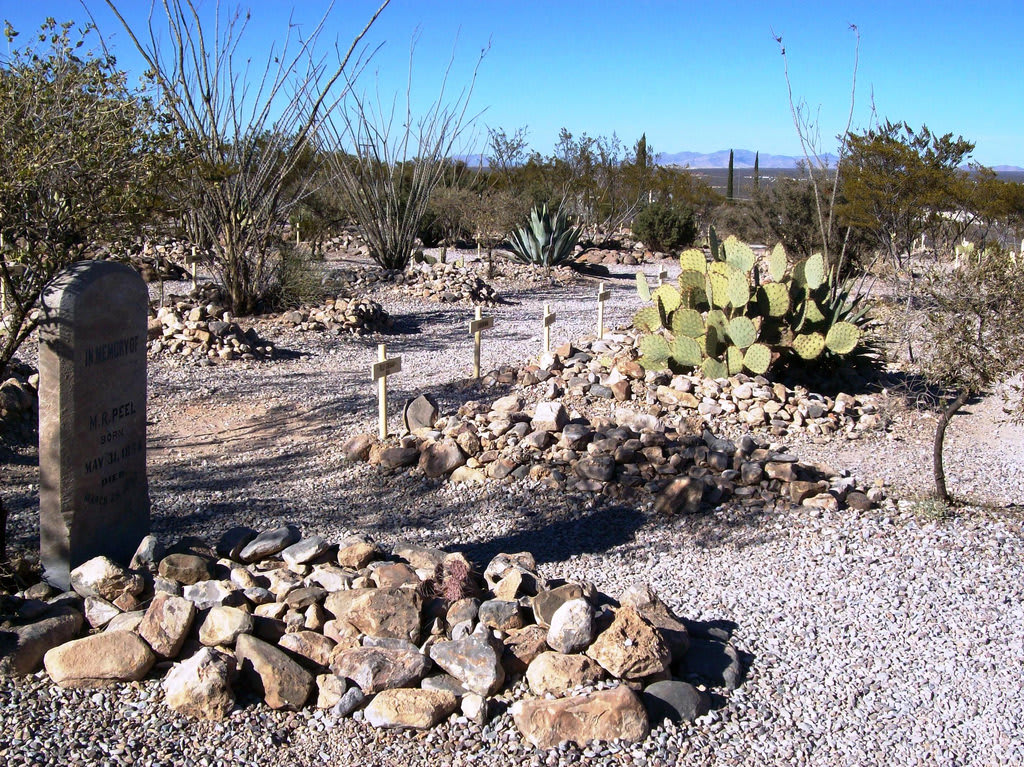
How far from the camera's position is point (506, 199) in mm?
21562

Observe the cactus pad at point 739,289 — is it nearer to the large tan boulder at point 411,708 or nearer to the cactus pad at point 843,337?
the cactus pad at point 843,337

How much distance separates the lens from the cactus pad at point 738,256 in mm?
8953

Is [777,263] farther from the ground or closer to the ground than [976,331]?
farther from the ground

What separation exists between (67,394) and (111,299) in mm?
462

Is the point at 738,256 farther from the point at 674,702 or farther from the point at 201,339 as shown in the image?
the point at 674,702

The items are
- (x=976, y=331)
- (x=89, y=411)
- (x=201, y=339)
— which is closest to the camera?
(x=89, y=411)

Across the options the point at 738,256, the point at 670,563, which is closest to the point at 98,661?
the point at 670,563

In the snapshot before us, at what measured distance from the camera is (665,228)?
2392cm

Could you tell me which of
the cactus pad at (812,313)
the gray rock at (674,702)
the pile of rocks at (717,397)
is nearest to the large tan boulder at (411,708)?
the gray rock at (674,702)

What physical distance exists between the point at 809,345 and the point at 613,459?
127 inches

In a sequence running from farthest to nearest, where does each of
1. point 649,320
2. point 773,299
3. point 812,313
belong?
point 649,320, point 812,313, point 773,299

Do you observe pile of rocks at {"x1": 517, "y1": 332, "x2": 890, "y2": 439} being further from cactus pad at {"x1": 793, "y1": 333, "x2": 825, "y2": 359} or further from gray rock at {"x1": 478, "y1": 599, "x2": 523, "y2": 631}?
gray rock at {"x1": 478, "y1": 599, "x2": 523, "y2": 631}

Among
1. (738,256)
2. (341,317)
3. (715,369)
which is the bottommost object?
(715,369)

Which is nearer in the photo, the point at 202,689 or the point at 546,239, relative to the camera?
the point at 202,689
